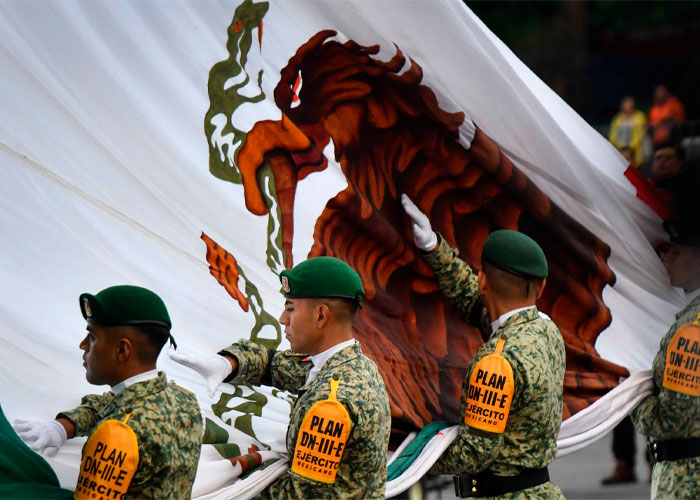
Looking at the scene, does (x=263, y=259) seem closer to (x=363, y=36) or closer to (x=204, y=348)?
(x=204, y=348)

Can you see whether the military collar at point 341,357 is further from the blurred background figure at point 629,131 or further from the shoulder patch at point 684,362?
the blurred background figure at point 629,131

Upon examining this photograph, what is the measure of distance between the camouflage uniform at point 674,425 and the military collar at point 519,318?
103 centimetres

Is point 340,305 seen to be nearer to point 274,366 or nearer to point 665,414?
point 274,366

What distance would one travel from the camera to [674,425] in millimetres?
4418

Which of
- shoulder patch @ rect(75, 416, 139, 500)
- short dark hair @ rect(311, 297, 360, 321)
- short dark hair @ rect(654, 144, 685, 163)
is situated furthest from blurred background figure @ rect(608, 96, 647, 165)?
shoulder patch @ rect(75, 416, 139, 500)

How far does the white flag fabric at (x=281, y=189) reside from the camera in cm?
344

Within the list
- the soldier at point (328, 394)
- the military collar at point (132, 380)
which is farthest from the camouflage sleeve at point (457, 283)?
the military collar at point (132, 380)

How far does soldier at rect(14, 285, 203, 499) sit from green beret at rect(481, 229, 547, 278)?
1.32 m

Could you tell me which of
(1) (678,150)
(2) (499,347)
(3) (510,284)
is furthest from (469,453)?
(1) (678,150)

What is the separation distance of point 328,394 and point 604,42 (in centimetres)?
1450

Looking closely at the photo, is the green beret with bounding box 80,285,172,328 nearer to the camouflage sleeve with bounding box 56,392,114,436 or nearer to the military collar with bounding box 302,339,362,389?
the camouflage sleeve with bounding box 56,392,114,436

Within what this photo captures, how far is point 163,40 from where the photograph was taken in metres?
3.96

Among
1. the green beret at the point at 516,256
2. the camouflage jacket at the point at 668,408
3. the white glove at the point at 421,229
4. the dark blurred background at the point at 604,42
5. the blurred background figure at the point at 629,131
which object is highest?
the dark blurred background at the point at 604,42

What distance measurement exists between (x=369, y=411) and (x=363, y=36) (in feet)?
6.39
